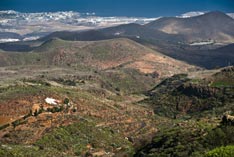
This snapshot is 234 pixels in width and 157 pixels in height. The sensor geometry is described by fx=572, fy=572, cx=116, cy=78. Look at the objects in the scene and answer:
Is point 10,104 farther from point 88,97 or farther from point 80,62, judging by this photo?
point 80,62

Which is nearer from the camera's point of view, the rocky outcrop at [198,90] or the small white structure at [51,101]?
the small white structure at [51,101]

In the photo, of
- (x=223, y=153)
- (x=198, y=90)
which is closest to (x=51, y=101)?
(x=198, y=90)

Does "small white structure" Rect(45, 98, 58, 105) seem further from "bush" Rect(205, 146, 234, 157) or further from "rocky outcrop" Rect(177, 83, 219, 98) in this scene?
"bush" Rect(205, 146, 234, 157)

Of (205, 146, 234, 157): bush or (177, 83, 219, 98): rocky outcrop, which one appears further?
(177, 83, 219, 98): rocky outcrop

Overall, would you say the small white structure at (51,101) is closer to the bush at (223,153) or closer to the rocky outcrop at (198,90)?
the rocky outcrop at (198,90)

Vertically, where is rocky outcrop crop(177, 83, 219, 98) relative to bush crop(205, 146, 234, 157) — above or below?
below

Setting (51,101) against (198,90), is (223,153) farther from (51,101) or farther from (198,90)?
(198,90)

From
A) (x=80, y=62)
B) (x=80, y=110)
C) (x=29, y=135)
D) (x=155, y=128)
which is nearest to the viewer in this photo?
(x=29, y=135)

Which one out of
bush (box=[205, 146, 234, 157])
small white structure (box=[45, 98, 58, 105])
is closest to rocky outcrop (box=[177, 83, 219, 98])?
→ small white structure (box=[45, 98, 58, 105])

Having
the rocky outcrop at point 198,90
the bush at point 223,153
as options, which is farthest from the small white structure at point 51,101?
the bush at point 223,153

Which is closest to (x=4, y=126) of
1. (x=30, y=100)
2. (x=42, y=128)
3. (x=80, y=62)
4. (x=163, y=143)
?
(x=42, y=128)

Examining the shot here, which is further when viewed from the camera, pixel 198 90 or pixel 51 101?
pixel 198 90
